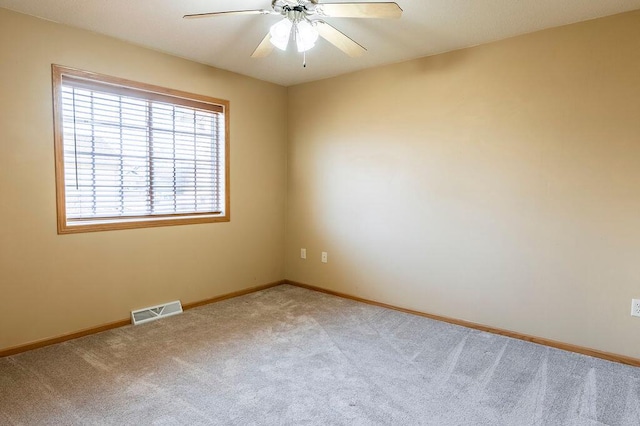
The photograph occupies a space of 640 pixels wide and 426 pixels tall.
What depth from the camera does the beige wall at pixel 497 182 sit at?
8.05 feet

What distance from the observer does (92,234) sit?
2.82m

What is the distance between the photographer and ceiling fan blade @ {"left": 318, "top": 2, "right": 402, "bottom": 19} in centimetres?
177

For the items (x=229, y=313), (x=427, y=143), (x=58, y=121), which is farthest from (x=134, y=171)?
(x=427, y=143)

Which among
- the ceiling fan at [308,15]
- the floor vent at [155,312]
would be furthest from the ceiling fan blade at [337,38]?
the floor vent at [155,312]

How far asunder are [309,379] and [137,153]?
2.34 meters

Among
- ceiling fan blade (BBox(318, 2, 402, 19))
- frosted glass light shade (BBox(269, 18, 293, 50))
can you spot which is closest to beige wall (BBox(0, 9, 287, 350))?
frosted glass light shade (BBox(269, 18, 293, 50))

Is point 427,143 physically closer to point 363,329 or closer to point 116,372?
point 363,329

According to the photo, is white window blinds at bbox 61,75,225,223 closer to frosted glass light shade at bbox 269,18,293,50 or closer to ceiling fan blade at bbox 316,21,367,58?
frosted glass light shade at bbox 269,18,293,50

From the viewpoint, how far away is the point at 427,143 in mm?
3248

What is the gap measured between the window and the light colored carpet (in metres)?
1.01

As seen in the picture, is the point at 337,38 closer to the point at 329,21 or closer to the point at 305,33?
the point at 305,33

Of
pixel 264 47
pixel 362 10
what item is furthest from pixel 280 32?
pixel 362 10

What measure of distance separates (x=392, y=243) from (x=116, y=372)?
2.46m

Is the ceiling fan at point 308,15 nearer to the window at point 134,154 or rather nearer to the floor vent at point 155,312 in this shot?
the window at point 134,154
